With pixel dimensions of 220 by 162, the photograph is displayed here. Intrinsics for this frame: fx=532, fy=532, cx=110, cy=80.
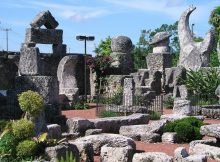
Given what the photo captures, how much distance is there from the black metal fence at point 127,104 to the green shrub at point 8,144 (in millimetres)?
9774

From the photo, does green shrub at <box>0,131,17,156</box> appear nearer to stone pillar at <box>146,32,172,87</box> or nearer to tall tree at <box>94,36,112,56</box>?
stone pillar at <box>146,32,172,87</box>

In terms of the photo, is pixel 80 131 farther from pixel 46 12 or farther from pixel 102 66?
pixel 46 12

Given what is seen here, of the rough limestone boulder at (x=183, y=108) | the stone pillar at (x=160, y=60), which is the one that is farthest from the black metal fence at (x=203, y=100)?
the stone pillar at (x=160, y=60)

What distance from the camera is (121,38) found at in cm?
3112

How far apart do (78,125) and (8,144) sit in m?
4.63

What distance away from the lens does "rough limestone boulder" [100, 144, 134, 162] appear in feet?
33.2

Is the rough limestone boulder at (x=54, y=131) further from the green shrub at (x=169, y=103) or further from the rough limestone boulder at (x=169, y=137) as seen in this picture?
the green shrub at (x=169, y=103)

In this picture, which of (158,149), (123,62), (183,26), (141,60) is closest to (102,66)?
(123,62)

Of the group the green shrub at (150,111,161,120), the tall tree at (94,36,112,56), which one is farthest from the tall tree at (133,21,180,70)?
the green shrub at (150,111,161,120)

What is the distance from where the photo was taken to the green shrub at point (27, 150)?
9.67 metres

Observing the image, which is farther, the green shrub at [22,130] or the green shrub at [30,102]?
the green shrub at [30,102]

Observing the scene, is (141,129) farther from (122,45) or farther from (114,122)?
(122,45)

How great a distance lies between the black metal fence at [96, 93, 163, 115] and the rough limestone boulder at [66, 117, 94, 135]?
4.96 metres

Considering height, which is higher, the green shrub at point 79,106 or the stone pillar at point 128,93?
the stone pillar at point 128,93
